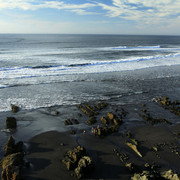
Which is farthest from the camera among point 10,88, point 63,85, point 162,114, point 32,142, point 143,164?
point 63,85

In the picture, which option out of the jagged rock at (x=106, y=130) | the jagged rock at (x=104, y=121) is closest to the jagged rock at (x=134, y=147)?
the jagged rock at (x=106, y=130)

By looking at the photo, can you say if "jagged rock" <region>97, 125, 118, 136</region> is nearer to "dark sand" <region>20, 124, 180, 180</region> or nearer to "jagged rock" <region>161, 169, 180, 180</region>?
"dark sand" <region>20, 124, 180, 180</region>

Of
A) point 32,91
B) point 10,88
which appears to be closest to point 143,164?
point 32,91

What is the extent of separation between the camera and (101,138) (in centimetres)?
1244

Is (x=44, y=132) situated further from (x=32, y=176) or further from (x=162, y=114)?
(x=162, y=114)

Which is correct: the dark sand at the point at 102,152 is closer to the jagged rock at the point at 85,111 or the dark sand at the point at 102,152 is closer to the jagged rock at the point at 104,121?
the jagged rock at the point at 104,121

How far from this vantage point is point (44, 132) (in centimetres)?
1310

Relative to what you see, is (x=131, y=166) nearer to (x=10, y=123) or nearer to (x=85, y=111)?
(x=85, y=111)

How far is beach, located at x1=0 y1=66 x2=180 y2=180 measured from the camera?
31.3 feet

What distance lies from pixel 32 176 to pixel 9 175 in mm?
1171

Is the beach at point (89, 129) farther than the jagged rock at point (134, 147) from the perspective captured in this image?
No

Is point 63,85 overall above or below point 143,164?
above

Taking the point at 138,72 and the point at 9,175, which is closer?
the point at 9,175

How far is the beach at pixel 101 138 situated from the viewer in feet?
31.3
